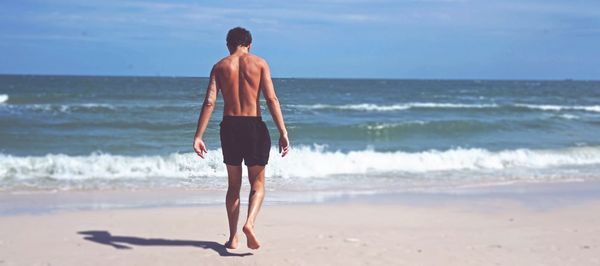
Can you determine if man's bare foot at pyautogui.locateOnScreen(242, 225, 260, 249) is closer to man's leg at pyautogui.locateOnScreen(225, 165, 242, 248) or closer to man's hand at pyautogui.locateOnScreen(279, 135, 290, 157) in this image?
man's leg at pyautogui.locateOnScreen(225, 165, 242, 248)

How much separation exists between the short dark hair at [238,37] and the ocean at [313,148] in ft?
4.21

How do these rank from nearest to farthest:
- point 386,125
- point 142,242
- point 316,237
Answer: point 142,242 < point 316,237 < point 386,125

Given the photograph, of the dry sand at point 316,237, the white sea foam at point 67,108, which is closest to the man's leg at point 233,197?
the dry sand at point 316,237

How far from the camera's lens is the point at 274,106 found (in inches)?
180

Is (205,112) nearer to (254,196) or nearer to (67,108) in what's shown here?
(254,196)

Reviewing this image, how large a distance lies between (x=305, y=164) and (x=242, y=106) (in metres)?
6.96

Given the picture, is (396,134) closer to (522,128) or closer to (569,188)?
(522,128)

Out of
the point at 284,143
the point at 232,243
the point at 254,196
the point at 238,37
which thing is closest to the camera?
the point at 284,143

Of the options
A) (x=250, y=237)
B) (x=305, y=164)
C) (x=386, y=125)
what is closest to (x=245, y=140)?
(x=250, y=237)

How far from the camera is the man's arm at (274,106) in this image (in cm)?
456

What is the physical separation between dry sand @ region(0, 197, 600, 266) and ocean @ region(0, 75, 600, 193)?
916mm

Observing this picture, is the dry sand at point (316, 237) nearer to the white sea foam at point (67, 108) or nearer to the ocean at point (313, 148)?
the ocean at point (313, 148)

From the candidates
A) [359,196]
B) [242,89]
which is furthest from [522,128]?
[242,89]

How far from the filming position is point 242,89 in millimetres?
4613
